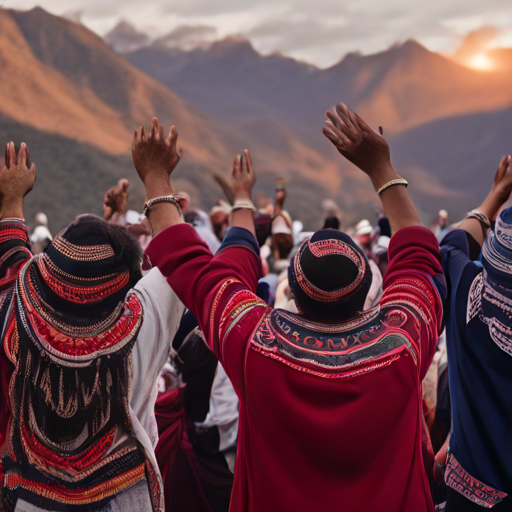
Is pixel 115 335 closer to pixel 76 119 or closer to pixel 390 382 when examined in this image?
pixel 390 382

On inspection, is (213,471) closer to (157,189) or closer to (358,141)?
(157,189)

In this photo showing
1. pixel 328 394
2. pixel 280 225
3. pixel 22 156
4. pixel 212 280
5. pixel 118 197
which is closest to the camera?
pixel 328 394

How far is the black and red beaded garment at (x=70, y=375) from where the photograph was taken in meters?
1.46

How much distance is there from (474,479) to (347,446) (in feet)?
2.11

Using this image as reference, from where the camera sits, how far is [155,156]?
1.41 m

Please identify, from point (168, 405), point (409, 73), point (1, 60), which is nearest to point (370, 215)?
point (409, 73)

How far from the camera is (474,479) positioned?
5.01ft

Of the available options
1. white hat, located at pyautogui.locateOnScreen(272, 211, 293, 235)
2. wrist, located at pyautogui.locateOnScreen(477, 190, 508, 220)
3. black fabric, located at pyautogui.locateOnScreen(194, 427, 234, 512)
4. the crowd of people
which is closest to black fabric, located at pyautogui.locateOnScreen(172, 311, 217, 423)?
black fabric, located at pyautogui.locateOnScreen(194, 427, 234, 512)

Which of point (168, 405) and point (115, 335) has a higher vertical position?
point (115, 335)

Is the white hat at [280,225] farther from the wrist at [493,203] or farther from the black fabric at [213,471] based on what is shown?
the wrist at [493,203]

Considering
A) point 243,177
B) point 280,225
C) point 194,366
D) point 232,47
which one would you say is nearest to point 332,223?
point 280,225

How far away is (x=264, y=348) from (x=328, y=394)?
0.56ft

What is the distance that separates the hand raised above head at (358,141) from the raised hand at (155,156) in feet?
1.39

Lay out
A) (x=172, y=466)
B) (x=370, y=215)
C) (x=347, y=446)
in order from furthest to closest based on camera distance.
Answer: (x=370, y=215), (x=172, y=466), (x=347, y=446)
